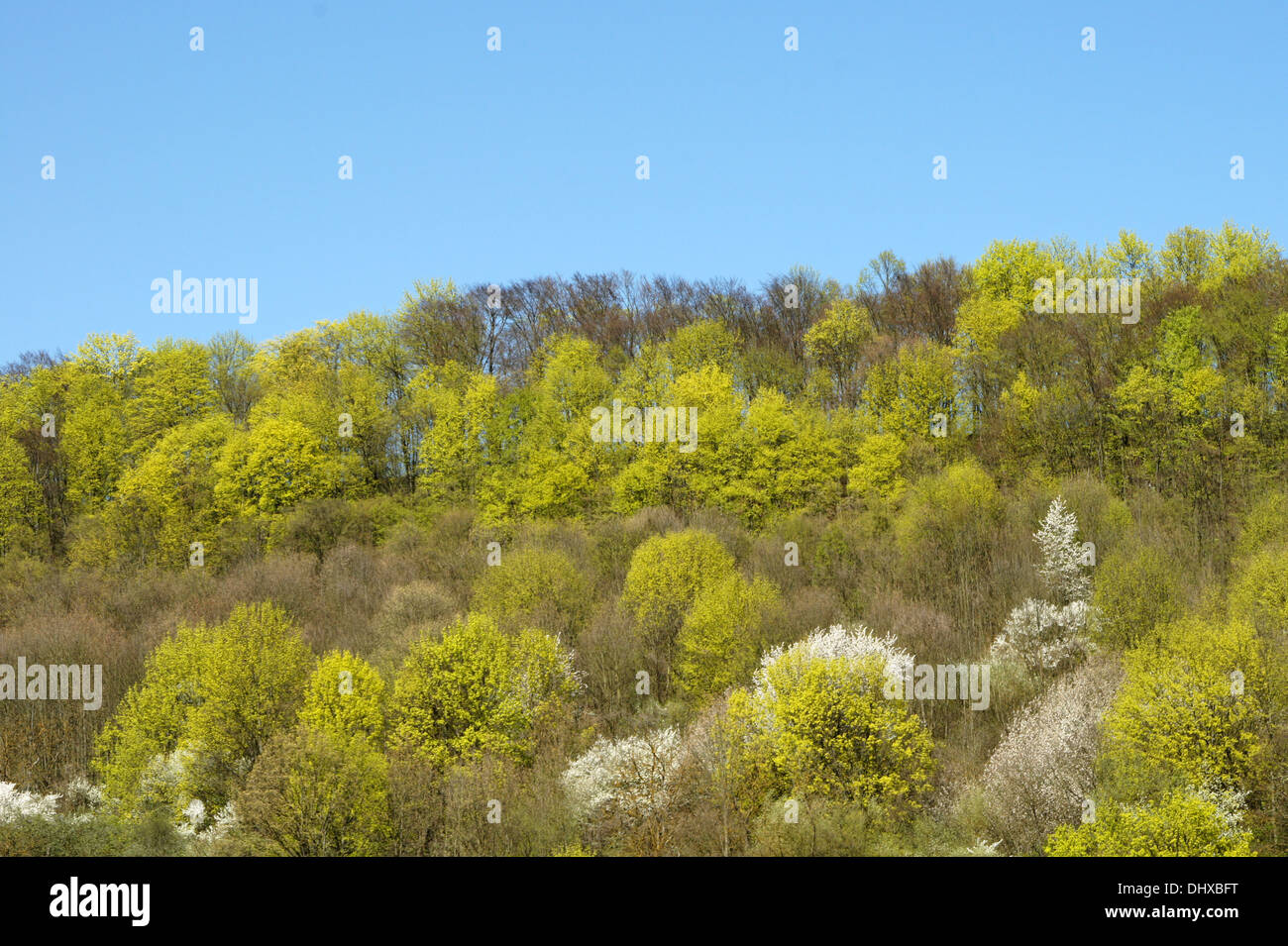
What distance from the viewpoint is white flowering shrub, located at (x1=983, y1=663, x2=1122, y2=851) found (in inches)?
1347

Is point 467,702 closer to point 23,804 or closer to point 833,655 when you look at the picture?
point 833,655

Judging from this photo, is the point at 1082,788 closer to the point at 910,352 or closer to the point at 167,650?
the point at 167,650

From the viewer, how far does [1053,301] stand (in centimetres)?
7362

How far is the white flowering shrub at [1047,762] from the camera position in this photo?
3422cm

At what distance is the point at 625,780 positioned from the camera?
120 feet

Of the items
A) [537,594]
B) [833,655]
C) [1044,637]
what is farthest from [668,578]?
[1044,637]

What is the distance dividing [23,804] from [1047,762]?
33576mm

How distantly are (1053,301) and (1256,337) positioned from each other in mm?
13880

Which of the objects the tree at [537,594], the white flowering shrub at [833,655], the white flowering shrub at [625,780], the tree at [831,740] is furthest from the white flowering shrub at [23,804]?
the white flowering shrub at [833,655]

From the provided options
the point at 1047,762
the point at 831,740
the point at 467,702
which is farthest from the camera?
the point at 467,702

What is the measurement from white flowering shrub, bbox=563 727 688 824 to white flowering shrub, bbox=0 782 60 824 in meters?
17.2
